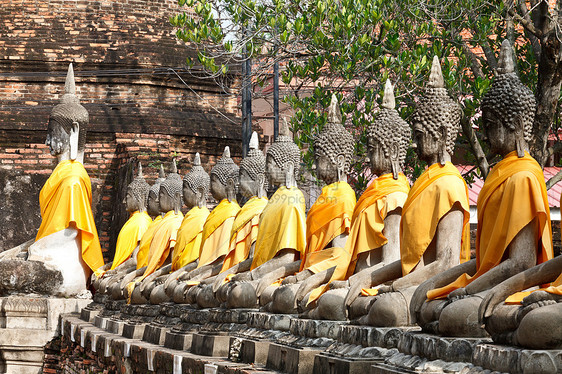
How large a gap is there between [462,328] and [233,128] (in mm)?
12993

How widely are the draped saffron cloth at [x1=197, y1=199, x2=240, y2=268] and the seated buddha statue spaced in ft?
18.1

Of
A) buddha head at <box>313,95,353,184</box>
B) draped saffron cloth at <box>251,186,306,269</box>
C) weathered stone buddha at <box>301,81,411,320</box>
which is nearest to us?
weathered stone buddha at <box>301,81,411,320</box>

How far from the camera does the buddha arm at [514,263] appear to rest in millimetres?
4836

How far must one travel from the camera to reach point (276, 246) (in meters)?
8.30

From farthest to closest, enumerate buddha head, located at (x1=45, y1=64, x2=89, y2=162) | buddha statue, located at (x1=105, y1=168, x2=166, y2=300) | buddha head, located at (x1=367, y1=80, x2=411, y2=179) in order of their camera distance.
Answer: buddha head, located at (x1=45, y1=64, x2=89, y2=162) < buddha statue, located at (x1=105, y1=168, x2=166, y2=300) < buddha head, located at (x1=367, y1=80, x2=411, y2=179)

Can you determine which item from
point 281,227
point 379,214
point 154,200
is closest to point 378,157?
point 379,214

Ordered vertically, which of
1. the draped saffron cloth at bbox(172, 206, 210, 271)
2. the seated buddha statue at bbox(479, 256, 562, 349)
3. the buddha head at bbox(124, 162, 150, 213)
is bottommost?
the seated buddha statue at bbox(479, 256, 562, 349)

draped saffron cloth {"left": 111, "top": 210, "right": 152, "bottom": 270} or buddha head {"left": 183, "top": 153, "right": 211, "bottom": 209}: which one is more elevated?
buddha head {"left": 183, "top": 153, "right": 211, "bottom": 209}

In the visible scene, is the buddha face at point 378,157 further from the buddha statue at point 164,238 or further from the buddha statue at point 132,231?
the buddha statue at point 132,231

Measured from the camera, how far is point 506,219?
4918 mm

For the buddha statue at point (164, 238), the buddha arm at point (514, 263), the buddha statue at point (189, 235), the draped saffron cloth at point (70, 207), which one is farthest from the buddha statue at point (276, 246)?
the draped saffron cloth at point (70, 207)

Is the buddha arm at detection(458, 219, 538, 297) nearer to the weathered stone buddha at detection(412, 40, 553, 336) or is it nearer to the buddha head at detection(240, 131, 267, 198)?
the weathered stone buddha at detection(412, 40, 553, 336)

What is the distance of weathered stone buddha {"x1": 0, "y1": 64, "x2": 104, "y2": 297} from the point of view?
1225 cm

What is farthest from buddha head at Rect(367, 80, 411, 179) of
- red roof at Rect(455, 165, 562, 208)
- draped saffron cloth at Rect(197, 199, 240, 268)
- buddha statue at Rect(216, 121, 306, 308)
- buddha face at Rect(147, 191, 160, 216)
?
red roof at Rect(455, 165, 562, 208)
